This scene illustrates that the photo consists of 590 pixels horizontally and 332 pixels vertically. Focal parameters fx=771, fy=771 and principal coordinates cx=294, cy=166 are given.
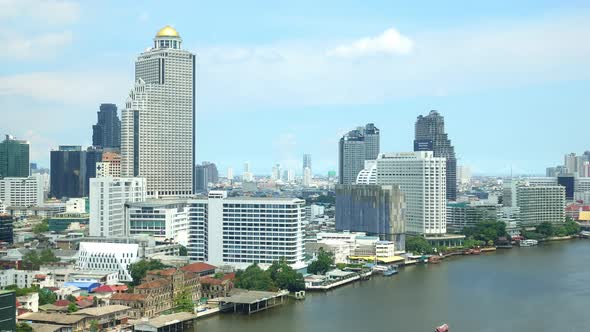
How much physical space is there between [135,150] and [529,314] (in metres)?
33.7

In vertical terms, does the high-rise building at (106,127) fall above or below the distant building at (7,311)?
above

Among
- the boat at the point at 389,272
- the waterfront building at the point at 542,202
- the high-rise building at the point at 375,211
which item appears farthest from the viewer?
the waterfront building at the point at 542,202

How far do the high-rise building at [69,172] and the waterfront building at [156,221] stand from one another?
32.9 metres

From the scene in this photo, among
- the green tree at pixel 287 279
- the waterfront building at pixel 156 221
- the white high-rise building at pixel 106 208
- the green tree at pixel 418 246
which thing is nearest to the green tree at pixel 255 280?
the green tree at pixel 287 279

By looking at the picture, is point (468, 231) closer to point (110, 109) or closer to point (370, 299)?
point (370, 299)

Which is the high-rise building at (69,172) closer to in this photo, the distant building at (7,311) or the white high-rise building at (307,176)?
the distant building at (7,311)

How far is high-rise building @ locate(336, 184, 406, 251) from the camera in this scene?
39.8 m

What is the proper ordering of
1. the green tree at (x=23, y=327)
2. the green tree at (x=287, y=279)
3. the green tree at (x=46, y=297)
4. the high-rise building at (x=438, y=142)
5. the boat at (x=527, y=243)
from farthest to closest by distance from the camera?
1. the high-rise building at (x=438, y=142)
2. the boat at (x=527, y=243)
3. the green tree at (x=287, y=279)
4. the green tree at (x=46, y=297)
5. the green tree at (x=23, y=327)

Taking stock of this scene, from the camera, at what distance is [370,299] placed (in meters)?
26.1

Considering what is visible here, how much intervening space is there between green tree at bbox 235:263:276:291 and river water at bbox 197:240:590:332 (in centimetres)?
122

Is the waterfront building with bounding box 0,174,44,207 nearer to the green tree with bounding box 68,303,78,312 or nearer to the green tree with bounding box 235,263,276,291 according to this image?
the green tree with bounding box 235,263,276,291

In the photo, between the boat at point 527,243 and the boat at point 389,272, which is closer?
the boat at point 389,272

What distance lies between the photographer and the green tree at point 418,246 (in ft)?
129

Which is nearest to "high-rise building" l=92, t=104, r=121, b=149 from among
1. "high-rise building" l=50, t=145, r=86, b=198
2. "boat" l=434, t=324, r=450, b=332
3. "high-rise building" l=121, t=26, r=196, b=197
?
"high-rise building" l=50, t=145, r=86, b=198
